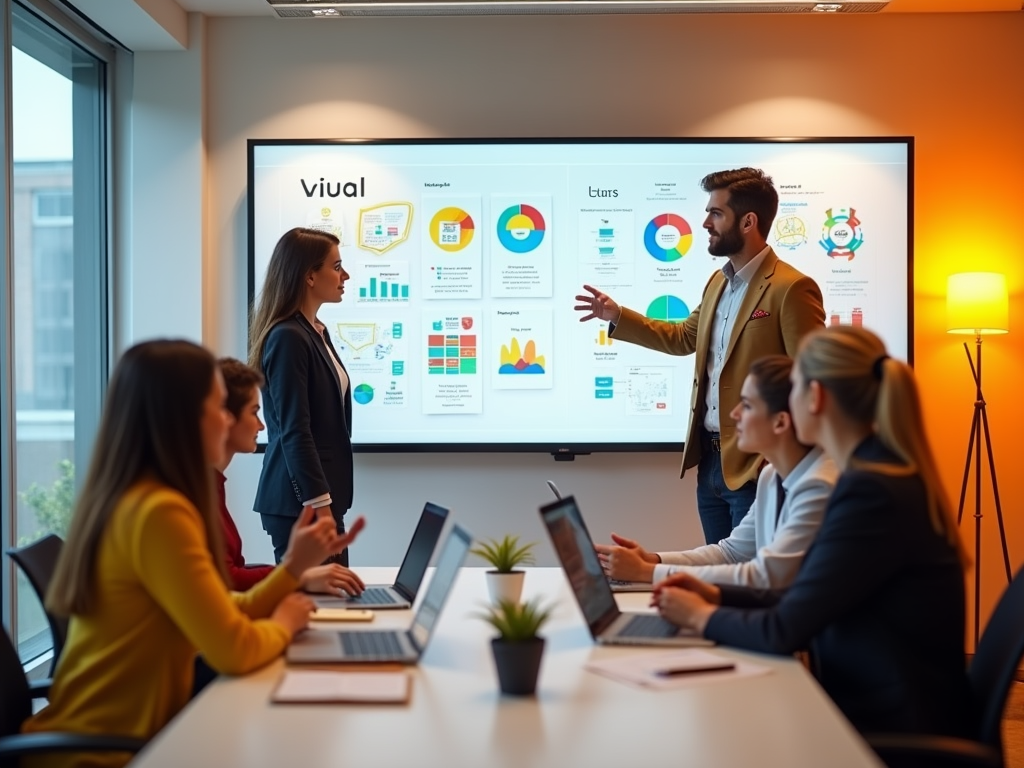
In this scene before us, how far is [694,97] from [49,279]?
2.70m

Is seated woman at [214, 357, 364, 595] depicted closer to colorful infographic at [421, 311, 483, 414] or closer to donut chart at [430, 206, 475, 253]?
colorful infographic at [421, 311, 483, 414]

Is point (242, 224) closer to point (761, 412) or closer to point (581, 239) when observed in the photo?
point (581, 239)

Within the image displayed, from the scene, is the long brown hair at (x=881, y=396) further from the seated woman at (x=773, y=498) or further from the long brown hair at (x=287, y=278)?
the long brown hair at (x=287, y=278)

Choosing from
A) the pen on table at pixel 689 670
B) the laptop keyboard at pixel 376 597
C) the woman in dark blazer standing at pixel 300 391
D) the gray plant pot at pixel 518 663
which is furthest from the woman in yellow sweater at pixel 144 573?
the woman in dark blazer standing at pixel 300 391

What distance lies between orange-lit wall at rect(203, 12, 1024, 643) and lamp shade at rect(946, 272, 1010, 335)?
25cm

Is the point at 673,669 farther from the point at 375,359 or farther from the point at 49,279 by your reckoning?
the point at 49,279

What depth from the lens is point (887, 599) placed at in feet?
6.42

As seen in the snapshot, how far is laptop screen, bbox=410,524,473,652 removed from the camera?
1973mm

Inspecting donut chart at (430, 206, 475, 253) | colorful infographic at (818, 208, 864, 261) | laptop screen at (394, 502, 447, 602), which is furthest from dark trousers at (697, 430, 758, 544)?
donut chart at (430, 206, 475, 253)

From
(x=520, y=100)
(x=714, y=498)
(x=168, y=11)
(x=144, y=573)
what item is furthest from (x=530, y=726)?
(x=168, y=11)

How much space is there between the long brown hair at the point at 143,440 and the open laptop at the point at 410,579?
0.65 meters

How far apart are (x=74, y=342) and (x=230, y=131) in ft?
3.65

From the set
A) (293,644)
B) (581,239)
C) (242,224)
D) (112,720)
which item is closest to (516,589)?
(293,644)

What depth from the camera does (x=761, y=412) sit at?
8.14 feet
